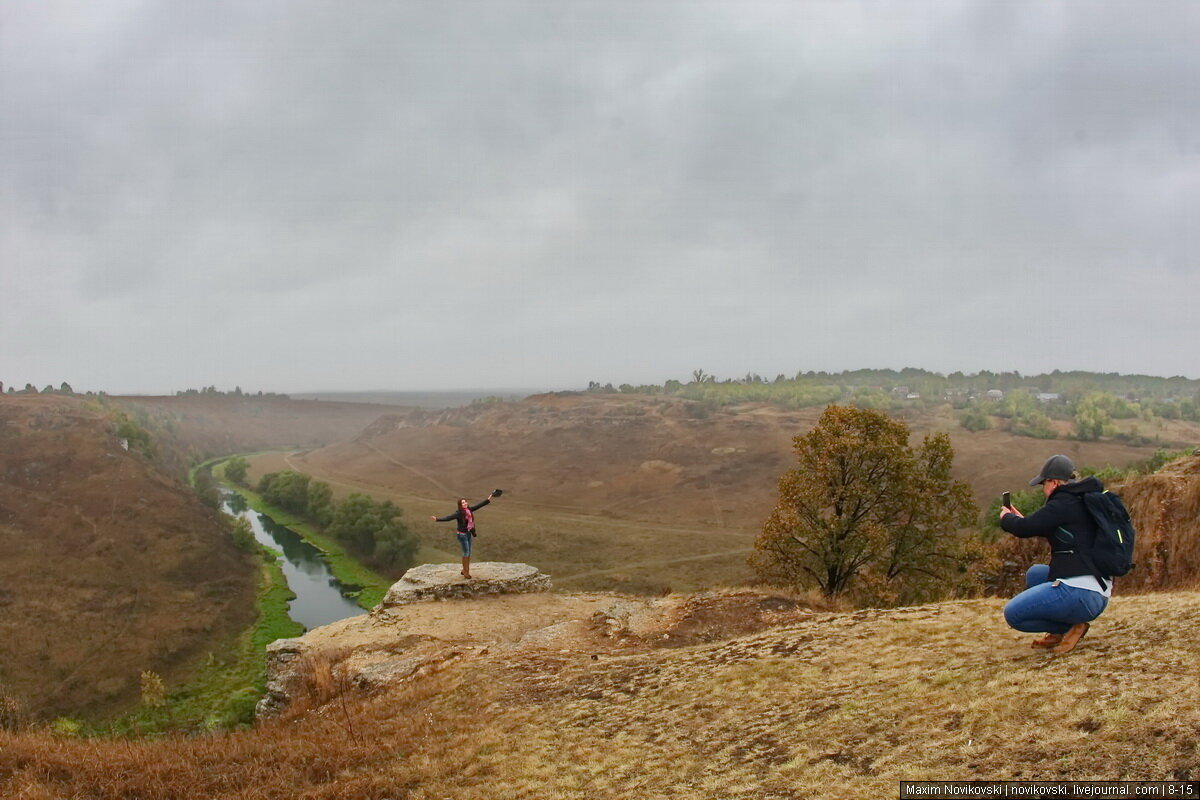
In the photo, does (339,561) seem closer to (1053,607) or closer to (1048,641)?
(1048,641)

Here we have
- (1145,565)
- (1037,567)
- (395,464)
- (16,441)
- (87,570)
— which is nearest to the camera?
(1037,567)

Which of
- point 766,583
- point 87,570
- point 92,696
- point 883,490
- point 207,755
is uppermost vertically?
point 883,490

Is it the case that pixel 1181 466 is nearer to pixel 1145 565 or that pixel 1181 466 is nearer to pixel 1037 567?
pixel 1145 565

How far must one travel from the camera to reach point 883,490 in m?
21.4

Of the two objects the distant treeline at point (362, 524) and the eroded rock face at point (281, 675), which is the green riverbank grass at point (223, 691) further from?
the eroded rock face at point (281, 675)

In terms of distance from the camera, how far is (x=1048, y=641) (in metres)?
7.53

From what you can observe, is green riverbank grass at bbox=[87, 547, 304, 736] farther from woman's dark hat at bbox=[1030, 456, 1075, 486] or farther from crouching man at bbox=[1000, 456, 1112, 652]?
woman's dark hat at bbox=[1030, 456, 1075, 486]

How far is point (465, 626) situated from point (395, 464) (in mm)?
119260

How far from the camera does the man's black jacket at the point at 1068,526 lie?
21.3 ft

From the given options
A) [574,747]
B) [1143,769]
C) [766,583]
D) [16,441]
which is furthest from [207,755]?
[16,441]

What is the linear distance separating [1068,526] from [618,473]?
9949 cm

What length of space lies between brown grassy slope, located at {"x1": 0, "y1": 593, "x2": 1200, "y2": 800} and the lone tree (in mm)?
9895

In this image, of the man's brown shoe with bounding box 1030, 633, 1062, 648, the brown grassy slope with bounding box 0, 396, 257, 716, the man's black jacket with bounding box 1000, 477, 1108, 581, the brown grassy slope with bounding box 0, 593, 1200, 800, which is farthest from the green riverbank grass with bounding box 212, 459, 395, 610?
the man's black jacket with bounding box 1000, 477, 1108, 581

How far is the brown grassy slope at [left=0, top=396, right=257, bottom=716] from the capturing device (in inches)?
1592
